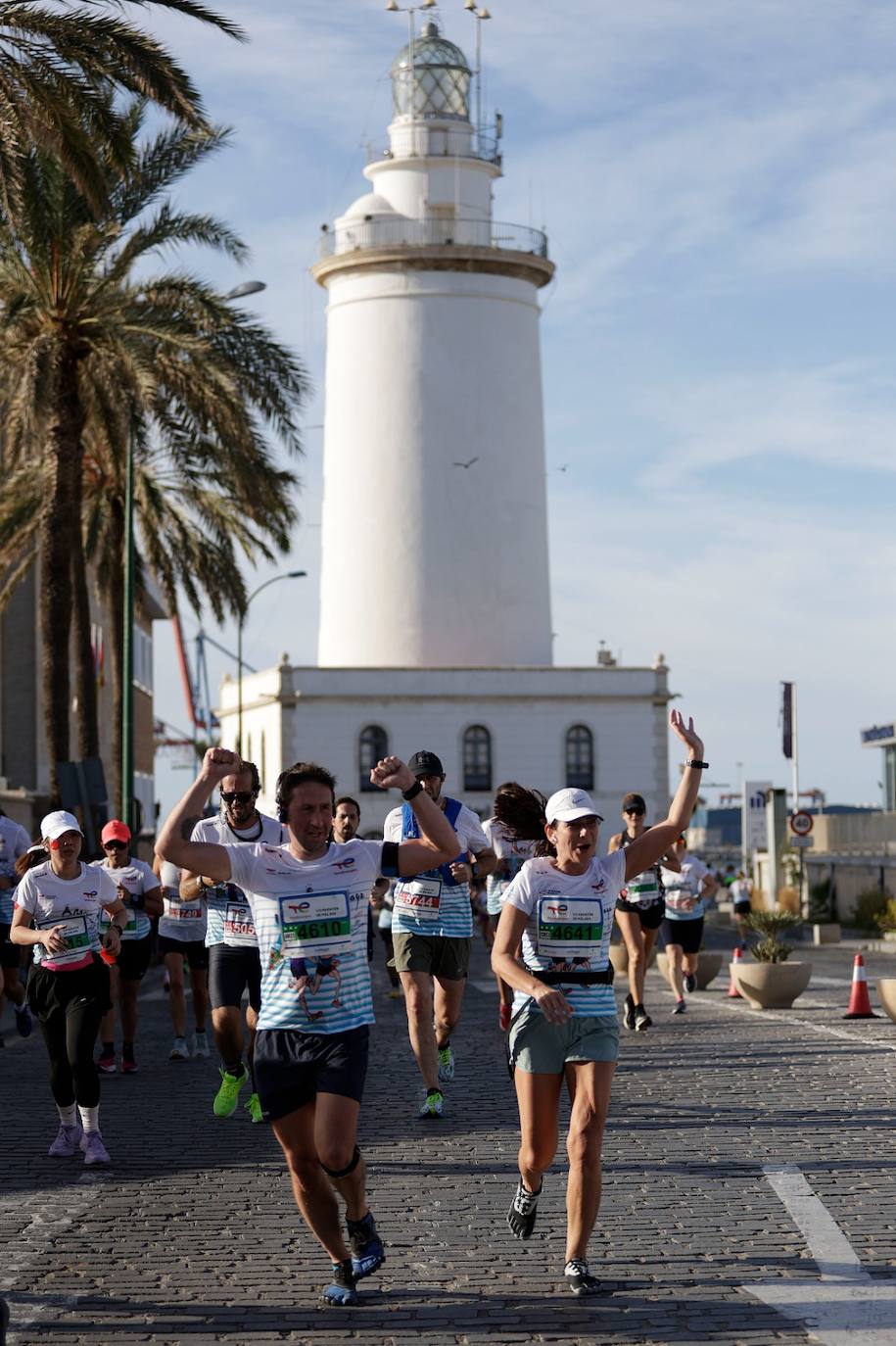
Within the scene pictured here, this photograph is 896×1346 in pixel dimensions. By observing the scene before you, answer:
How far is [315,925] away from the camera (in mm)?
7512

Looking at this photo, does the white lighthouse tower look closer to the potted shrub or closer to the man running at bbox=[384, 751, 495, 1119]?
the potted shrub

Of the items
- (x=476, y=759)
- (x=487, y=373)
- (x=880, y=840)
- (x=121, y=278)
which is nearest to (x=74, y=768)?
(x=121, y=278)

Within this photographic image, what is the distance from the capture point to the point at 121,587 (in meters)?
39.1

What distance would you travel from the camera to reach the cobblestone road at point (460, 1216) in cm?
714

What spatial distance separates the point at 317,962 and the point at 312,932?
0.10 metres

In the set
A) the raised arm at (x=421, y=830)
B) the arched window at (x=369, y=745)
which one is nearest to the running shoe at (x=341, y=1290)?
the raised arm at (x=421, y=830)

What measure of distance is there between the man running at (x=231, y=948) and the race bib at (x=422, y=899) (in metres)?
1.08

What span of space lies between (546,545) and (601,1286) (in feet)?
197

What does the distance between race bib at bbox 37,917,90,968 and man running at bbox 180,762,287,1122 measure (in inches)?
27.2

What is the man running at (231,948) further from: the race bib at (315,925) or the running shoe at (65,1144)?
A: the race bib at (315,925)

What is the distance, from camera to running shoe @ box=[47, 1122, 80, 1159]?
11.1 m

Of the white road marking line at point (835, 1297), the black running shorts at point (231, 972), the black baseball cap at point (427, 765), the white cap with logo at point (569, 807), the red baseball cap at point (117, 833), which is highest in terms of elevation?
the black baseball cap at point (427, 765)

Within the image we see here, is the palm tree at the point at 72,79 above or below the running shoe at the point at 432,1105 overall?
above

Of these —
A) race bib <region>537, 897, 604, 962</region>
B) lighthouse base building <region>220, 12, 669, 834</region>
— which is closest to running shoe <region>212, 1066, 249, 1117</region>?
race bib <region>537, 897, 604, 962</region>
